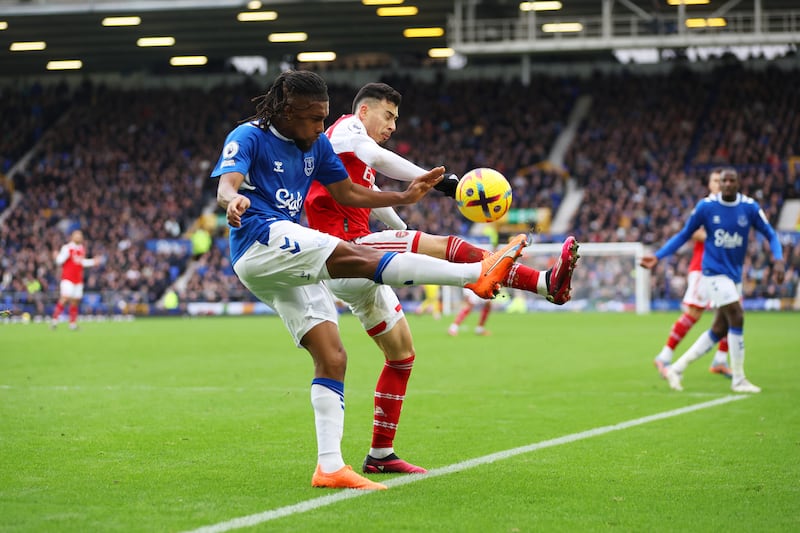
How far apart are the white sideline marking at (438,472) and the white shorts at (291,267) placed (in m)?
1.06

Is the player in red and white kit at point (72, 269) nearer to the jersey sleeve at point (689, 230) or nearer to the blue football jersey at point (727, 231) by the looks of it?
the jersey sleeve at point (689, 230)

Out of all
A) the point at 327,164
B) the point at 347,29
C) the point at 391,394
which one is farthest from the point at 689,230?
the point at 347,29

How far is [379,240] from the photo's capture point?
6668 millimetres

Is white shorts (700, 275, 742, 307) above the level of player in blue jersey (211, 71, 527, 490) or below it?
below

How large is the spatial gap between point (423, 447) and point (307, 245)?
2.65 meters

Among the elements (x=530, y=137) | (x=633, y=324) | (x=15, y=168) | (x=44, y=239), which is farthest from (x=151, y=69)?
(x=633, y=324)

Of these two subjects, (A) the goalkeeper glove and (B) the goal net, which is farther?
(B) the goal net

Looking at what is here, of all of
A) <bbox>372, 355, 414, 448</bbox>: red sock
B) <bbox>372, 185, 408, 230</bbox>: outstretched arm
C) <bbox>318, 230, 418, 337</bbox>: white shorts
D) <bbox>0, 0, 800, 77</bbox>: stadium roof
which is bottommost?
<bbox>372, 355, 414, 448</bbox>: red sock

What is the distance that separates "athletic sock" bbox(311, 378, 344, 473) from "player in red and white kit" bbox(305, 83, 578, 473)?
0.70m

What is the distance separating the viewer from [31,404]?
1050 centimetres

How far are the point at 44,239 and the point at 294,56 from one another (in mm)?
13521

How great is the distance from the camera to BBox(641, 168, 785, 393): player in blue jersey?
38.8ft

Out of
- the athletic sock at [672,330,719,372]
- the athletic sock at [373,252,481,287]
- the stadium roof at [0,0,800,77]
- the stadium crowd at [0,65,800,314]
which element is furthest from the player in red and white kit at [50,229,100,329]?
the athletic sock at [373,252,481,287]

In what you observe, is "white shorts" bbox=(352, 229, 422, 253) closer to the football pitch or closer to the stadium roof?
the football pitch
